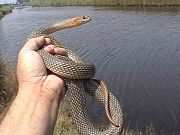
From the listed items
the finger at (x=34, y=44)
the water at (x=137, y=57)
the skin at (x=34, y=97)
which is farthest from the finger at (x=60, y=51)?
the water at (x=137, y=57)

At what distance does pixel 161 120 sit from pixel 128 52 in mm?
11369

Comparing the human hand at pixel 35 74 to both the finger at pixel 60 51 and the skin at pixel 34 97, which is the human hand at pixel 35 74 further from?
the finger at pixel 60 51

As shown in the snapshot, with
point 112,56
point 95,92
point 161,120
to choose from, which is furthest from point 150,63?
point 95,92

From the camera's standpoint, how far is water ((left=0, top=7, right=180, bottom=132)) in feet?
53.1

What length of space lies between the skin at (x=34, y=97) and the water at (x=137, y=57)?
34.0 ft

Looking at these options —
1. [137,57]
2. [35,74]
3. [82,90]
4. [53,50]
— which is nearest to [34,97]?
[35,74]

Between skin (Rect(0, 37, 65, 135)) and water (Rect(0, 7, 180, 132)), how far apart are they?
10364 mm

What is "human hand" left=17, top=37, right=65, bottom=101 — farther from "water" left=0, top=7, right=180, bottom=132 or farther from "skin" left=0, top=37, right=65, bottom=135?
"water" left=0, top=7, right=180, bottom=132

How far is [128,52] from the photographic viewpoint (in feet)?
84.9

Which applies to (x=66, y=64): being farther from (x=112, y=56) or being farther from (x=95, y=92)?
(x=112, y=56)

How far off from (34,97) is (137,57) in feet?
68.4

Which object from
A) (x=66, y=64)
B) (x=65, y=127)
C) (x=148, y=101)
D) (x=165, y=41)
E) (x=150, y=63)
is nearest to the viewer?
(x=66, y=64)

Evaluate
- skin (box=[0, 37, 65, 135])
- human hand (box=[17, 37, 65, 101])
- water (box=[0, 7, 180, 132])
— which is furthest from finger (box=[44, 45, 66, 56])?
water (box=[0, 7, 180, 132])

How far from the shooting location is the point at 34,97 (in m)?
3.84
